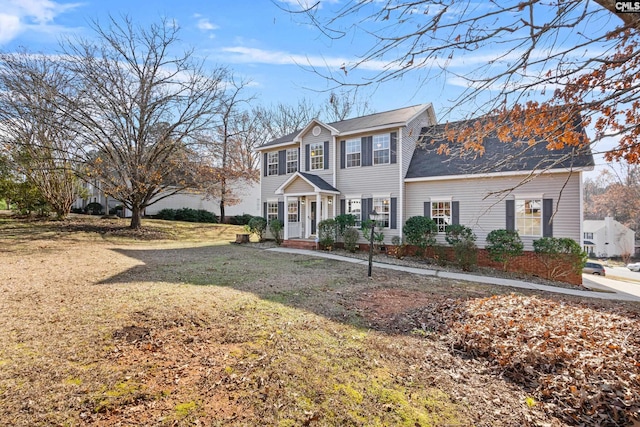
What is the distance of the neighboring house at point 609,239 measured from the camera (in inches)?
1548

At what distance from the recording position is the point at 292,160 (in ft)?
56.8

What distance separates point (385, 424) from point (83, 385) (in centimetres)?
268

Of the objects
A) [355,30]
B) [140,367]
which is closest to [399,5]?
[355,30]

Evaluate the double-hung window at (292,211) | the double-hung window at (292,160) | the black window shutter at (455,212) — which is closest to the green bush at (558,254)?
the black window shutter at (455,212)

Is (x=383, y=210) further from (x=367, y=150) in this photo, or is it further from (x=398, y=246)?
(x=367, y=150)

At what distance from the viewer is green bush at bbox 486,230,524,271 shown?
11.6 meters

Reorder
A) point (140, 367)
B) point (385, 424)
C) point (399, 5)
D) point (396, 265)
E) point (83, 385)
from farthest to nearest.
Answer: point (396, 265)
point (399, 5)
point (140, 367)
point (83, 385)
point (385, 424)

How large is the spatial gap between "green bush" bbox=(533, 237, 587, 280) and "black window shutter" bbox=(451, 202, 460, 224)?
9.33ft

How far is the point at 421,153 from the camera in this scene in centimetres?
1500

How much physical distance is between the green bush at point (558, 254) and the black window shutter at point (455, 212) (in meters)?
2.84

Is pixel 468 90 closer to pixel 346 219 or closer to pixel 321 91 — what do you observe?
pixel 321 91

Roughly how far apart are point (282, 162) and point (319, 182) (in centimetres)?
352

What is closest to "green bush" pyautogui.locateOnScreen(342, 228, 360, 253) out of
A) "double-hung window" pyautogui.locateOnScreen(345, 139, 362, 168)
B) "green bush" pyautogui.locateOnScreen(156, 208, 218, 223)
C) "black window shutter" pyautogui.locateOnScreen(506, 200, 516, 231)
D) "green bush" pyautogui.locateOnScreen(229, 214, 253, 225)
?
"double-hung window" pyautogui.locateOnScreen(345, 139, 362, 168)

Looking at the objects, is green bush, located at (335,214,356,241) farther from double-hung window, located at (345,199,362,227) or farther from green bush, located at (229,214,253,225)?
green bush, located at (229,214,253,225)
